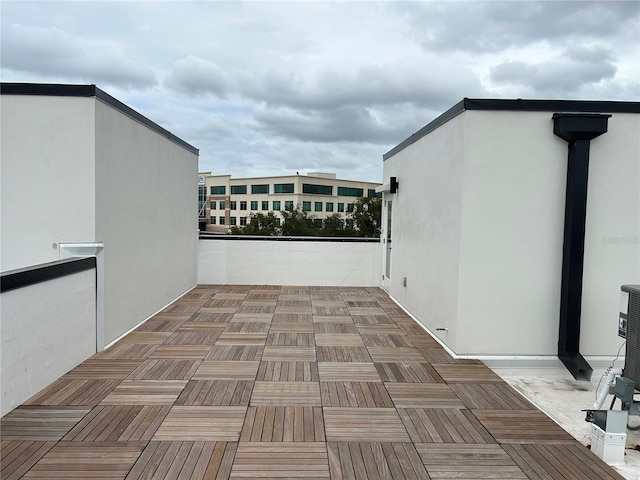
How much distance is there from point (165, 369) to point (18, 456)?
1.62 metres

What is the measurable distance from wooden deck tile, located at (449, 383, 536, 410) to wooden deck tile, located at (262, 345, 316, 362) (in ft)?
4.92

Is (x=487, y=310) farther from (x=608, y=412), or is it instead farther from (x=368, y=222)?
(x=368, y=222)

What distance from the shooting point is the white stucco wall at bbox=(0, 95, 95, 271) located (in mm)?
4375

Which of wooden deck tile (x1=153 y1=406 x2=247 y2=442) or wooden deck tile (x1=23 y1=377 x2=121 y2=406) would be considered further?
wooden deck tile (x1=23 y1=377 x2=121 y2=406)

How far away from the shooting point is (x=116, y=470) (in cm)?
242

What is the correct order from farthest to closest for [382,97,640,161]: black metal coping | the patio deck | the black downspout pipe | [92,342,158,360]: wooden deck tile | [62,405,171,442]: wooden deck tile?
[92,342,158,360]: wooden deck tile, [382,97,640,161]: black metal coping, the black downspout pipe, [62,405,171,442]: wooden deck tile, the patio deck

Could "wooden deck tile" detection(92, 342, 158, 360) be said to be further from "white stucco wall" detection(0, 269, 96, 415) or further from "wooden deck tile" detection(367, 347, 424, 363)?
"wooden deck tile" detection(367, 347, 424, 363)

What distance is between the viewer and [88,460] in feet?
8.27

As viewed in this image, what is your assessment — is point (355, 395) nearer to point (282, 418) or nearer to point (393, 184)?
point (282, 418)

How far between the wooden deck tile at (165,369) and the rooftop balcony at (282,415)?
0.06ft

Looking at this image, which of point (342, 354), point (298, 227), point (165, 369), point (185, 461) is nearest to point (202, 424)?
point (185, 461)

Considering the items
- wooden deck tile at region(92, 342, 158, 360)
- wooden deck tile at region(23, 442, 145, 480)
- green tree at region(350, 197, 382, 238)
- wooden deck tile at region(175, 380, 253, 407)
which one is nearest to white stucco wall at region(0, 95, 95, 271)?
wooden deck tile at region(92, 342, 158, 360)

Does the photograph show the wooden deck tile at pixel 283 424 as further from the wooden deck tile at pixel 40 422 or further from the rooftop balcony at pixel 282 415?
the wooden deck tile at pixel 40 422

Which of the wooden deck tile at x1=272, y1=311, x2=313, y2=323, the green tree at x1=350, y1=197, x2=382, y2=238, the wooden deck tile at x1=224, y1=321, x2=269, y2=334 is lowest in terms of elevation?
the wooden deck tile at x1=224, y1=321, x2=269, y2=334
